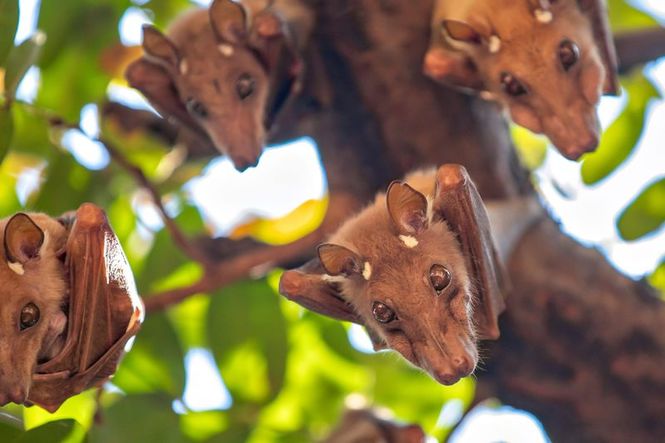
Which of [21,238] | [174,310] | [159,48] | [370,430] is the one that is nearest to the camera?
[21,238]

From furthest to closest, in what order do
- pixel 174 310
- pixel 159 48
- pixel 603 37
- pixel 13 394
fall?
pixel 174 310 → pixel 159 48 → pixel 603 37 → pixel 13 394

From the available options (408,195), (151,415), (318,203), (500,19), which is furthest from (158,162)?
(408,195)

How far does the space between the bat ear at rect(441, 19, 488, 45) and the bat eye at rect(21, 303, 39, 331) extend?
4.37 feet

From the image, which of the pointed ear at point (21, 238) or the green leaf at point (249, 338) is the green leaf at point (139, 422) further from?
the pointed ear at point (21, 238)

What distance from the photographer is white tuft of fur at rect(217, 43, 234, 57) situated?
3061 millimetres

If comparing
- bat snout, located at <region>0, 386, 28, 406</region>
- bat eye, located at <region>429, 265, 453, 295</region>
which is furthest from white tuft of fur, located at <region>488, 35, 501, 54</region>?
bat snout, located at <region>0, 386, 28, 406</region>

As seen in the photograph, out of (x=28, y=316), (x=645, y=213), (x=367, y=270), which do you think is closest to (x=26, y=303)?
(x=28, y=316)

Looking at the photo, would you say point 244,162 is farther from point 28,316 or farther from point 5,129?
point 28,316

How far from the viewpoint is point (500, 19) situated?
107 inches

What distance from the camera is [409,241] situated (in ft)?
7.20

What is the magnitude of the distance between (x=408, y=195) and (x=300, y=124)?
1.40 m

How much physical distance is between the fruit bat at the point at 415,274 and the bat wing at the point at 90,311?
380mm

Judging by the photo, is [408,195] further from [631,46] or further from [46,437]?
[631,46]

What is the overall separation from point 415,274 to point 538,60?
2.74 ft
